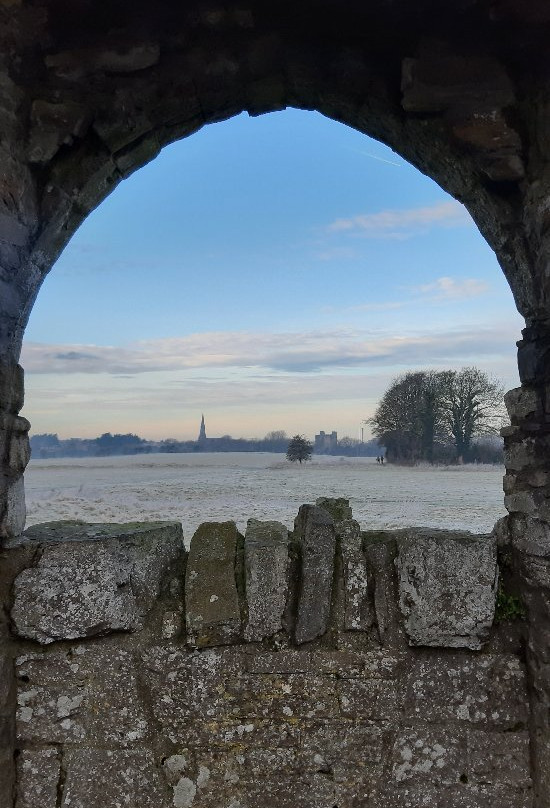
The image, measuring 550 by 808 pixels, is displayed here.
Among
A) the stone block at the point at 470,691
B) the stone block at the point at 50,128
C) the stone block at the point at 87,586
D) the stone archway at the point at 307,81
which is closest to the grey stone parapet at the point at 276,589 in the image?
the stone block at the point at 87,586

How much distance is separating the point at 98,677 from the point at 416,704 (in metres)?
1.38

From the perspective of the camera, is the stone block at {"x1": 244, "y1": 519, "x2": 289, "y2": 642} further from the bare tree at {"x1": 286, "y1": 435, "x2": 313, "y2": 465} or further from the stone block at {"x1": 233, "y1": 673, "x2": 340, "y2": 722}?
the bare tree at {"x1": 286, "y1": 435, "x2": 313, "y2": 465}

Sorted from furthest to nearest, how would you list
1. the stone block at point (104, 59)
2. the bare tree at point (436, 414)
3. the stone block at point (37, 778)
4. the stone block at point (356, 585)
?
the bare tree at point (436, 414) → the stone block at point (104, 59) → the stone block at point (356, 585) → the stone block at point (37, 778)

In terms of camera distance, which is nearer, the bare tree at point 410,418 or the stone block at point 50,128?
the stone block at point 50,128

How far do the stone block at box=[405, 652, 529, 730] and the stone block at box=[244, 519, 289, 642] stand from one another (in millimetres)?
645

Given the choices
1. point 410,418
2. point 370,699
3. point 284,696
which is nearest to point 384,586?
point 370,699

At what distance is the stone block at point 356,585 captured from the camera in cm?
224

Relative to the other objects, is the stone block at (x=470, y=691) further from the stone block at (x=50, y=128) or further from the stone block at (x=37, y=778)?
the stone block at (x=50, y=128)

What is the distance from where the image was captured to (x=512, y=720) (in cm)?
221

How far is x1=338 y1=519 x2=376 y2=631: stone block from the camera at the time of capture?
2244 mm

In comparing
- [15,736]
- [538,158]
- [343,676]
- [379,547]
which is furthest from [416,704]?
[538,158]

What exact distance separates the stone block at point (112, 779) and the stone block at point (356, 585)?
3.40 feet

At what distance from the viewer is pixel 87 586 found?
87.7 inches

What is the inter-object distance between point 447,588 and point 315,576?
1.92 feet
